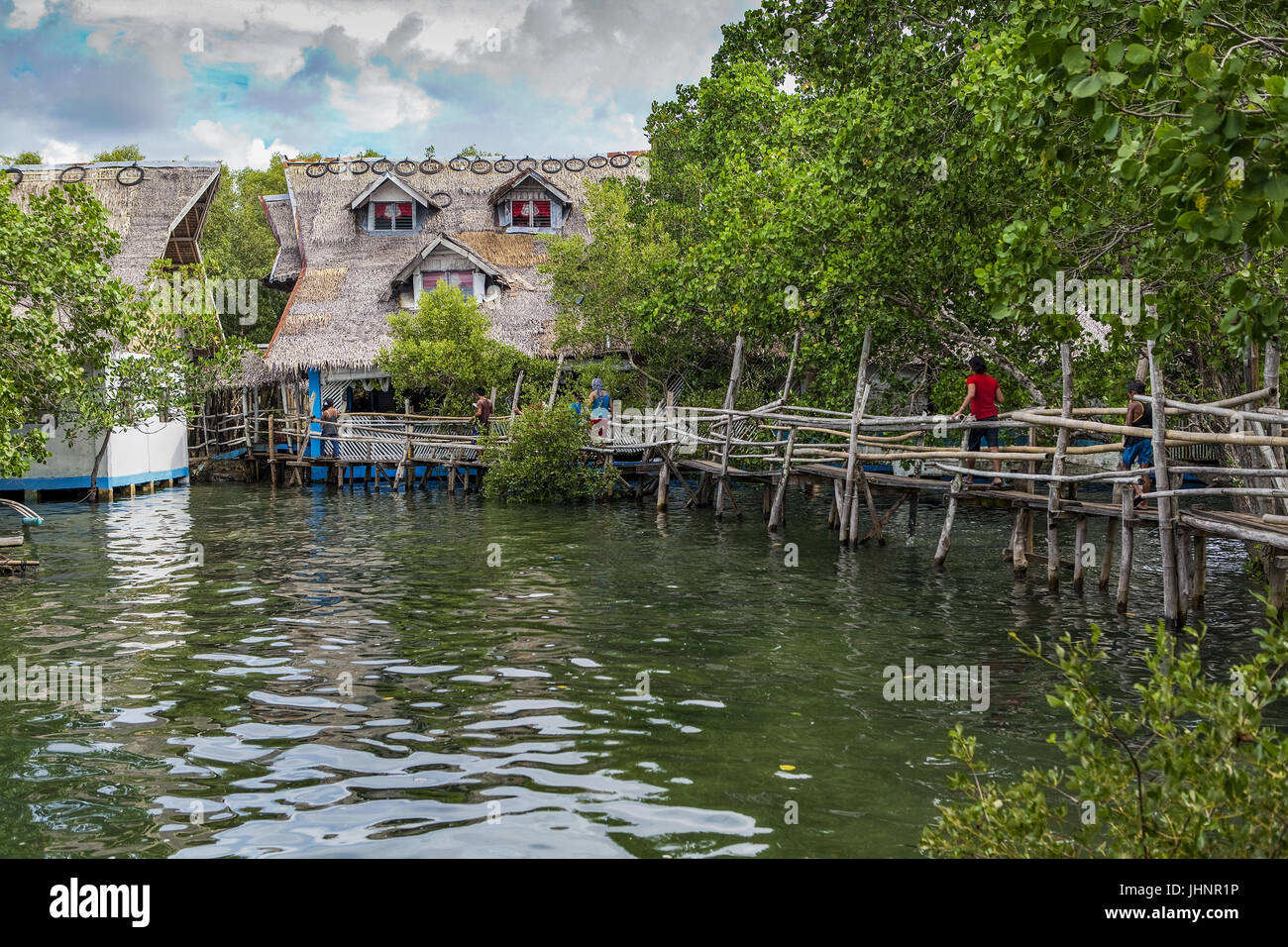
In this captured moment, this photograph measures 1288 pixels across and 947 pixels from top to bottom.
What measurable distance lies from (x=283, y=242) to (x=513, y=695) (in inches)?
1280

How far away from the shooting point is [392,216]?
122ft

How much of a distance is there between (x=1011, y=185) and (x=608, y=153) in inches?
1045

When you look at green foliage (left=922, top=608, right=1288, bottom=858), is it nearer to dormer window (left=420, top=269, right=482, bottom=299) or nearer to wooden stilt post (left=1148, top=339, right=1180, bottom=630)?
wooden stilt post (left=1148, top=339, right=1180, bottom=630)

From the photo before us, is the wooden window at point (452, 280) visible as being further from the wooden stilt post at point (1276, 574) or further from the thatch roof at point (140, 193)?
the wooden stilt post at point (1276, 574)

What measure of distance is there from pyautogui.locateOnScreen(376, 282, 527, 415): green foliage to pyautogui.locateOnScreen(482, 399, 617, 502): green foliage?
3533 mm

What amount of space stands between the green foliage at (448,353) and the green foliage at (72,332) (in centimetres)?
536

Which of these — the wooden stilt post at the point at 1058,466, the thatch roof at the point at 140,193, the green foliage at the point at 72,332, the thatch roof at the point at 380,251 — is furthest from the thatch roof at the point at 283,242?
the wooden stilt post at the point at 1058,466

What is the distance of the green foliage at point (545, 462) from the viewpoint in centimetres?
2544

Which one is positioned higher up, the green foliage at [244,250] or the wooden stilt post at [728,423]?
the green foliage at [244,250]

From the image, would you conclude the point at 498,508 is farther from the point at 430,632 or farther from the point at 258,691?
the point at 258,691

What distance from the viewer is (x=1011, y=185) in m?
14.1

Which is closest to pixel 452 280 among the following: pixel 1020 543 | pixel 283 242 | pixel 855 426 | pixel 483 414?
pixel 483 414

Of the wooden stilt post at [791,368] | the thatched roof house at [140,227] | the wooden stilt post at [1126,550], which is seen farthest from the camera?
the thatched roof house at [140,227]
